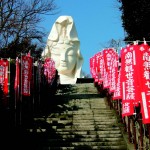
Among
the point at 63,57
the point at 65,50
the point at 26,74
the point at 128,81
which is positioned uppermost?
the point at 65,50

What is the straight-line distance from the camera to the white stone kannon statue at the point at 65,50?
3022cm

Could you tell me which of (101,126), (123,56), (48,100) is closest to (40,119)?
(101,126)

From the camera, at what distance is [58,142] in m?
13.4

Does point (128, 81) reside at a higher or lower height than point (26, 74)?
lower

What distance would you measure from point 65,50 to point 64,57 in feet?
1.66

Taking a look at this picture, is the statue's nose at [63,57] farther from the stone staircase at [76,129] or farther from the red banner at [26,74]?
the red banner at [26,74]

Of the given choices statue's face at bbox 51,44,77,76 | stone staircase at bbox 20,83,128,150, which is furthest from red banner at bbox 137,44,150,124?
statue's face at bbox 51,44,77,76

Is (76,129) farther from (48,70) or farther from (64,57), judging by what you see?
(64,57)

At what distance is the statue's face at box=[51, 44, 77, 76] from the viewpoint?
30.2 m

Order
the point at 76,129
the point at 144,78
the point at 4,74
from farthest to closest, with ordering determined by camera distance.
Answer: the point at 4,74 < the point at 76,129 < the point at 144,78

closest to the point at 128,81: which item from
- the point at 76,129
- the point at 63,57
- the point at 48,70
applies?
the point at 76,129

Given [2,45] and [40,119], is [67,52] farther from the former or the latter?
[40,119]

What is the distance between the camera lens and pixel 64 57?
30.3 metres

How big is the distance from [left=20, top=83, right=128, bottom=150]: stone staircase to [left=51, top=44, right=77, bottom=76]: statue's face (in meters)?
11.4
